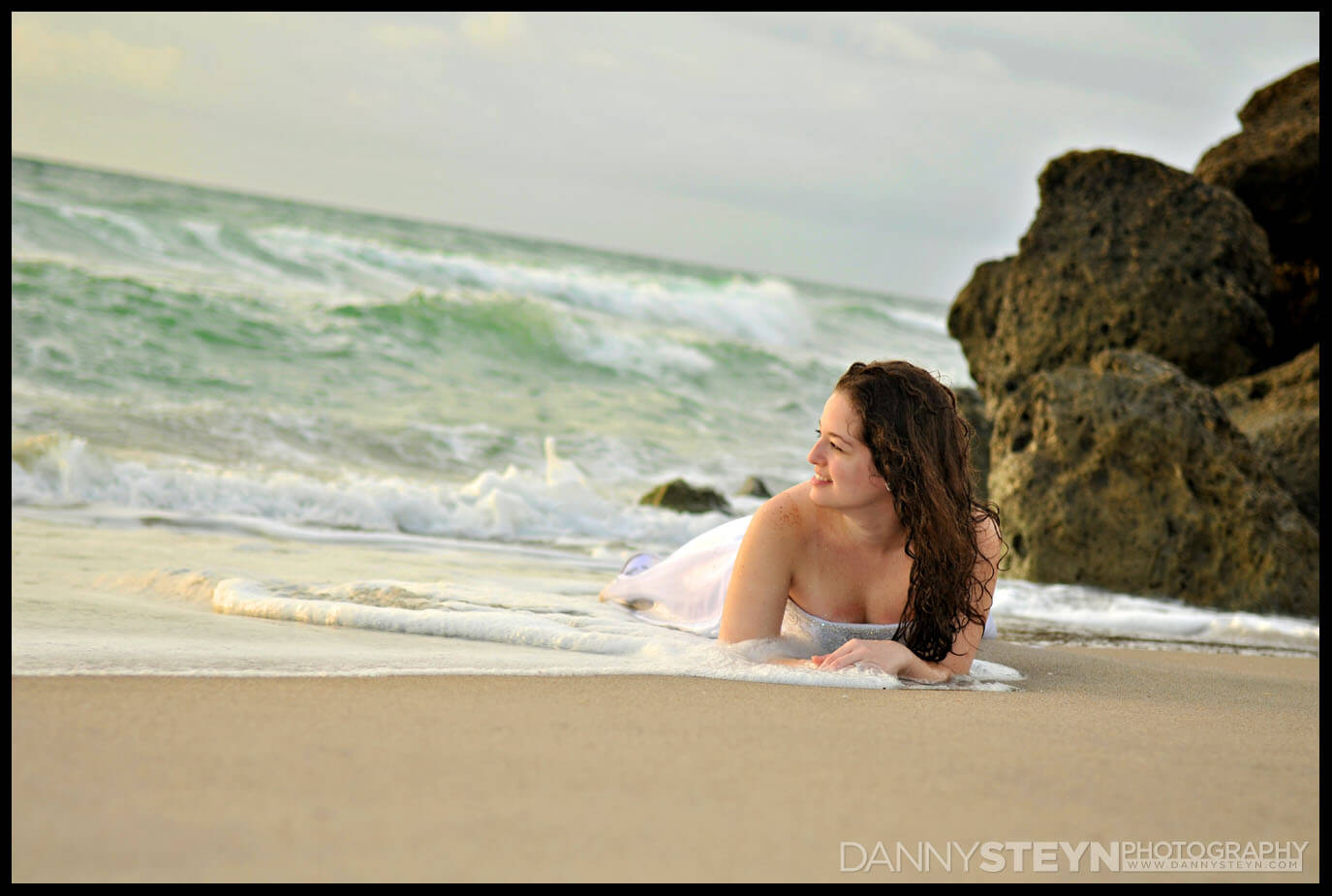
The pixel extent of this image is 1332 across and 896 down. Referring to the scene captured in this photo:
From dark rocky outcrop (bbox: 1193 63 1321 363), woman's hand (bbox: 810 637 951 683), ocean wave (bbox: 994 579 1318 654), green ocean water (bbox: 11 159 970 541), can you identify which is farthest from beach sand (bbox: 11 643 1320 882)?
dark rocky outcrop (bbox: 1193 63 1321 363)

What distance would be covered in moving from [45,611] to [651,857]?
2788 millimetres

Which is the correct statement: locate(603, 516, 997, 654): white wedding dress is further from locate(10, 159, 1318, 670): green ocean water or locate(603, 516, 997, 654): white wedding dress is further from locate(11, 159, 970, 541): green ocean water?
locate(11, 159, 970, 541): green ocean water

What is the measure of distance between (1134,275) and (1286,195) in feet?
8.15

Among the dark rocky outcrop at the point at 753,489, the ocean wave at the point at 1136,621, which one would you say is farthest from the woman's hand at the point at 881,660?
the dark rocky outcrop at the point at 753,489

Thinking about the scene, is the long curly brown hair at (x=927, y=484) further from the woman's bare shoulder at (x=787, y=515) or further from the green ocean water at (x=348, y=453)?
the green ocean water at (x=348, y=453)

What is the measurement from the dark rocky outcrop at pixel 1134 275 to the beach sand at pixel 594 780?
5.31m

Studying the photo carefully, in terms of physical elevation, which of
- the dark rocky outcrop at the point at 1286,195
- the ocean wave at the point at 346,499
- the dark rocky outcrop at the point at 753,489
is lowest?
the ocean wave at the point at 346,499

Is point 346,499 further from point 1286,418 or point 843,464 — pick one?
point 1286,418

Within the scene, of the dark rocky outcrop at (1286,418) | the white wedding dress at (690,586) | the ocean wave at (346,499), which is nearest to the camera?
the white wedding dress at (690,586)

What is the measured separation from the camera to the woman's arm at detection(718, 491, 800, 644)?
3.61 m

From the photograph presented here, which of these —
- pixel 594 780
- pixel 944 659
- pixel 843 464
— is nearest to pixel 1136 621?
pixel 944 659

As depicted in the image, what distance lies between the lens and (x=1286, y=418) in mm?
7289

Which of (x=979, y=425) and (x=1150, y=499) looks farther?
(x=979, y=425)

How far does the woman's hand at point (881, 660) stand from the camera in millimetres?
3432
